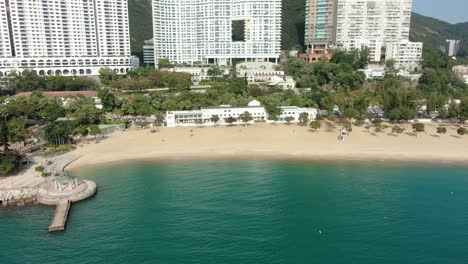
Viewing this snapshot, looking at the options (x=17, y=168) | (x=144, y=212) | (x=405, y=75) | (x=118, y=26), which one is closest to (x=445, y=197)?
(x=144, y=212)

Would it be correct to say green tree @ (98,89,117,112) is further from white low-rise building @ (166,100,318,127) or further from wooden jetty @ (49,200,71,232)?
wooden jetty @ (49,200,71,232)

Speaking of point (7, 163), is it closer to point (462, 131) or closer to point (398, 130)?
point (398, 130)

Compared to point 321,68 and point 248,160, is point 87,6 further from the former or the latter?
point 248,160

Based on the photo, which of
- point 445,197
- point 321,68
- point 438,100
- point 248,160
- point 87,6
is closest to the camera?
point 445,197

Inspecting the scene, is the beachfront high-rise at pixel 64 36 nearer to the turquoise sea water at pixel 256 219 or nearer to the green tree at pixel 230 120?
the green tree at pixel 230 120

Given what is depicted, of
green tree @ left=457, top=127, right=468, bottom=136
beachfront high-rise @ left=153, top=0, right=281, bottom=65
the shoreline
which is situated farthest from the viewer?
beachfront high-rise @ left=153, top=0, right=281, bottom=65

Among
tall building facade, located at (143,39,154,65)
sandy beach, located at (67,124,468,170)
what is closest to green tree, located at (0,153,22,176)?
sandy beach, located at (67,124,468,170)

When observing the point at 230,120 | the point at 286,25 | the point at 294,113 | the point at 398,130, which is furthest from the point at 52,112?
the point at 286,25
